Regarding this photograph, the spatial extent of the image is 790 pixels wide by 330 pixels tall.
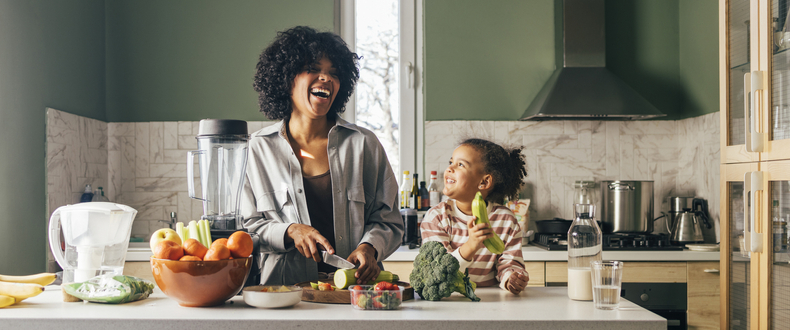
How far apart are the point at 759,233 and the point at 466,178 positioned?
115 cm

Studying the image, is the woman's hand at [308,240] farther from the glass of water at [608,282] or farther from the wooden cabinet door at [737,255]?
the wooden cabinet door at [737,255]

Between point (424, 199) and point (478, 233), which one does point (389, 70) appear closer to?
point (424, 199)

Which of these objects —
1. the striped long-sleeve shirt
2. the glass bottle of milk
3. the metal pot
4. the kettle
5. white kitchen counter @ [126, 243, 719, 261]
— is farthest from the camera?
the metal pot

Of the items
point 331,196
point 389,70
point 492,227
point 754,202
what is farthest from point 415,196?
point 754,202

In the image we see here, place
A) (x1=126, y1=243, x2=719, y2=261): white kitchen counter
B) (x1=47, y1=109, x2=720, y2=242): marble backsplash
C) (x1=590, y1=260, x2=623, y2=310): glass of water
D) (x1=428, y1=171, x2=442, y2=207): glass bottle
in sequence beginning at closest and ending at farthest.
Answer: (x1=590, y1=260, x2=623, y2=310): glass of water → (x1=126, y1=243, x2=719, y2=261): white kitchen counter → (x1=428, y1=171, x2=442, y2=207): glass bottle → (x1=47, y1=109, x2=720, y2=242): marble backsplash

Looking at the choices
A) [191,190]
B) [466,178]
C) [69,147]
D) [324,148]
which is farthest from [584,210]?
[69,147]

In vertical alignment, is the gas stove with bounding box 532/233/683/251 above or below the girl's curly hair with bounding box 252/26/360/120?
below

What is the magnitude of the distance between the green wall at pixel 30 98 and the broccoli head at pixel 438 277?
7.07ft

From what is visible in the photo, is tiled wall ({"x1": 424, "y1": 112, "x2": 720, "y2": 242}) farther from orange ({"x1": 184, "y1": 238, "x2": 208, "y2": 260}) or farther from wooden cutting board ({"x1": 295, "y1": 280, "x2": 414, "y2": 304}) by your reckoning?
orange ({"x1": 184, "y1": 238, "x2": 208, "y2": 260})

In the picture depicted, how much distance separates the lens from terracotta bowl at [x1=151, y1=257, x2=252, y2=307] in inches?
47.9

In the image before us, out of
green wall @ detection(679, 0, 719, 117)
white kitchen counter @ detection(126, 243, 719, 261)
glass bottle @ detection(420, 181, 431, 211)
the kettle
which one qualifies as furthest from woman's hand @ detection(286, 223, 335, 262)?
green wall @ detection(679, 0, 719, 117)

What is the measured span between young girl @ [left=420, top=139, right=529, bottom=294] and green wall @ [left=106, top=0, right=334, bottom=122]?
179 cm

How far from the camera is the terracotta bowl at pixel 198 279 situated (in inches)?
47.9

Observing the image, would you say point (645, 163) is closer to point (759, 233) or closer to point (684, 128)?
point (684, 128)
